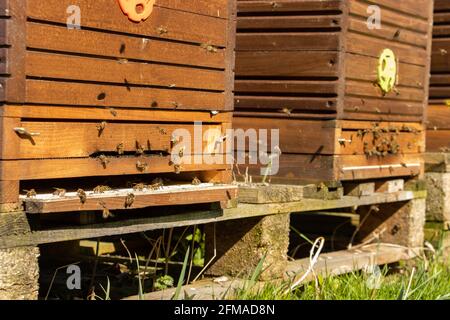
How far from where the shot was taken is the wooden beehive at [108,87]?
412 cm

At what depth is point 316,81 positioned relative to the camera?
6453 millimetres

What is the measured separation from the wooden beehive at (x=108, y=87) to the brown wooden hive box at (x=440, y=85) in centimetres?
354

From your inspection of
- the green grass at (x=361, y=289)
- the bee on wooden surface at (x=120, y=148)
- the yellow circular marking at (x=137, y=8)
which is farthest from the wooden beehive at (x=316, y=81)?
the bee on wooden surface at (x=120, y=148)

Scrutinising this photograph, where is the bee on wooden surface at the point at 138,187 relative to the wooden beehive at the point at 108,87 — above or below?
below

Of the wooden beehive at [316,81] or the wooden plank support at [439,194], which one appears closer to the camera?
the wooden beehive at [316,81]

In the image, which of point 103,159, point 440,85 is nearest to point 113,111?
point 103,159

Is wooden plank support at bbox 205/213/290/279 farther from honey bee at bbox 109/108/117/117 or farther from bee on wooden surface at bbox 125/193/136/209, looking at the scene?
honey bee at bbox 109/108/117/117

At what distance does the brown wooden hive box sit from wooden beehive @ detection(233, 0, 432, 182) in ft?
4.93

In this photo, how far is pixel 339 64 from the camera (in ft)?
20.8

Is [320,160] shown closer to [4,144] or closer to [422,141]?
[422,141]

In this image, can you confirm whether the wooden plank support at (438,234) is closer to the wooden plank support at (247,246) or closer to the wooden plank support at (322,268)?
the wooden plank support at (322,268)

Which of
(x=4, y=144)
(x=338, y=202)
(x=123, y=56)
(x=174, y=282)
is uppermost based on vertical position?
(x=123, y=56)
